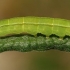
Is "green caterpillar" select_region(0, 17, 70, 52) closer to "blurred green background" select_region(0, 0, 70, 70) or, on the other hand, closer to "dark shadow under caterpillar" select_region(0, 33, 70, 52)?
"dark shadow under caterpillar" select_region(0, 33, 70, 52)

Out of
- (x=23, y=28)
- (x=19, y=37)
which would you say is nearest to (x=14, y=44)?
(x=19, y=37)

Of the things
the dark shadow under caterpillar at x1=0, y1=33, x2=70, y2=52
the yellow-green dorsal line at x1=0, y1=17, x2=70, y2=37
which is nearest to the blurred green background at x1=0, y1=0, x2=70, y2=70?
the yellow-green dorsal line at x1=0, y1=17, x2=70, y2=37

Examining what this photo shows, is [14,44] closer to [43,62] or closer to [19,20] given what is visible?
[19,20]

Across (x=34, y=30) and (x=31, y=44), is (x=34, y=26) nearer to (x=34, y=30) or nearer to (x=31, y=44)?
(x=34, y=30)

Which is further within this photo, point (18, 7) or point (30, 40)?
point (18, 7)

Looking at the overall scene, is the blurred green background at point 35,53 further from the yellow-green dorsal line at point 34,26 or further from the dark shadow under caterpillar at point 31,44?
the dark shadow under caterpillar at point 31,44

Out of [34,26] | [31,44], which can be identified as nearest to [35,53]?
[34,26]

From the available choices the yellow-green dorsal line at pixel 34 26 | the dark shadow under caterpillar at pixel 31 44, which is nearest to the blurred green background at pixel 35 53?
the yellow-green dorsal line at pixel 34 26
